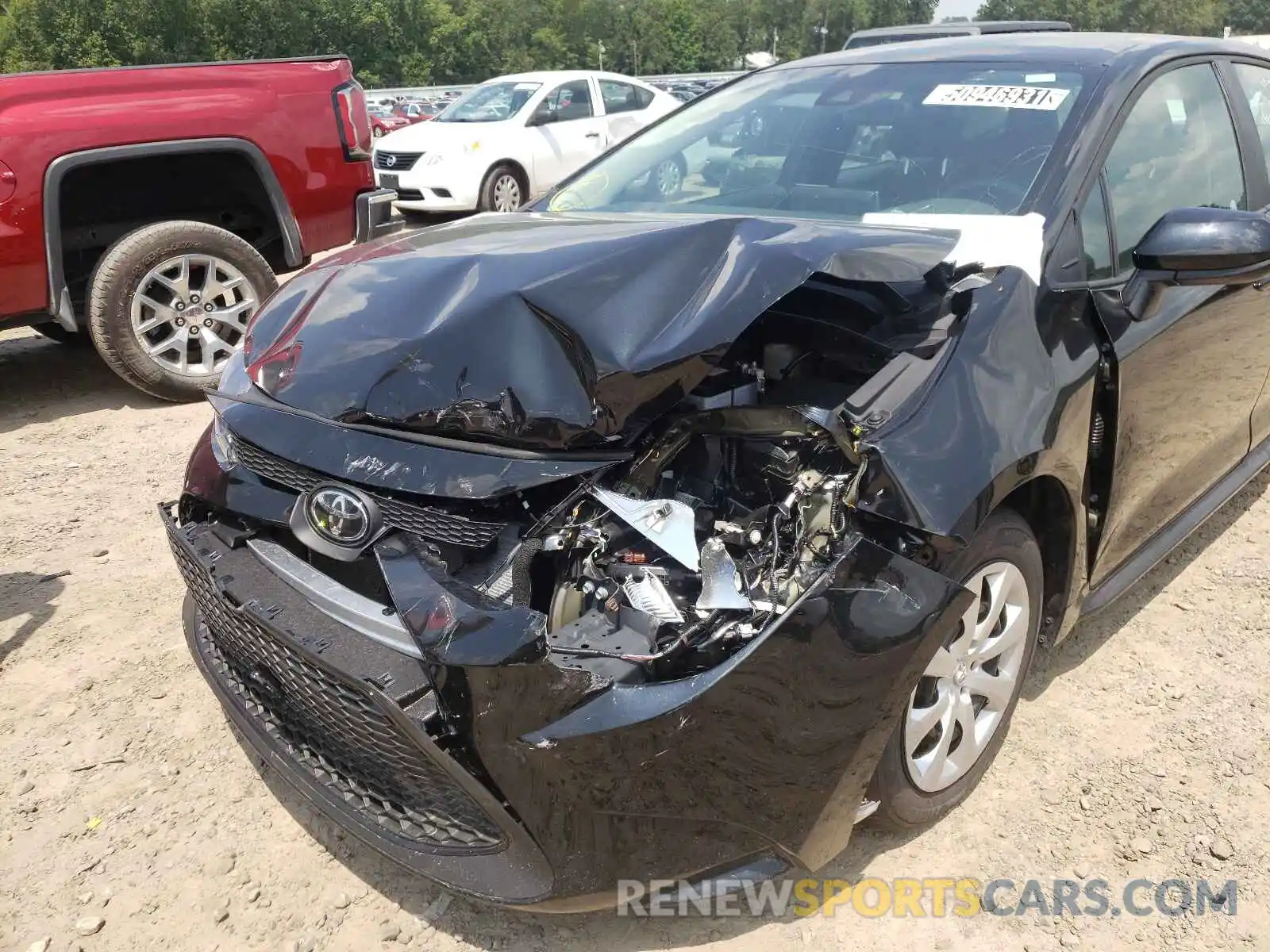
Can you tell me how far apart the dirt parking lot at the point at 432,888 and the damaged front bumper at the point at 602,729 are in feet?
1.16

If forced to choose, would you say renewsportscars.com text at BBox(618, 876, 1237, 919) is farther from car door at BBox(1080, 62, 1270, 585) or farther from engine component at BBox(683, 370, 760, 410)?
engine component at BBox(683, 370, 760, 410)

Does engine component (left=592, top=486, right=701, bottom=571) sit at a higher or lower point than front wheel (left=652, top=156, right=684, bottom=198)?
lower

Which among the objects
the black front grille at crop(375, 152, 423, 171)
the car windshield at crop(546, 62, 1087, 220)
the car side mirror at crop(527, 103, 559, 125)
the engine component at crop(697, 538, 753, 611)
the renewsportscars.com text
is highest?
the car windshield at crop(546, 62, 1087, 220)

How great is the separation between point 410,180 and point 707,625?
10041 mm

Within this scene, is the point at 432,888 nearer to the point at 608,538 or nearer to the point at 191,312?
the point at 608,538

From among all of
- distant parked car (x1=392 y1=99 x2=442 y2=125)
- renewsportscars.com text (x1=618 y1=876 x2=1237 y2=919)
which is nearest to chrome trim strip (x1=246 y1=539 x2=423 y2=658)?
renewsportscars.com text (x1=618 y1=876 x2=1237 y2=919)

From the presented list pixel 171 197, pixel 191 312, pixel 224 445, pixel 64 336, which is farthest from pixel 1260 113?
pixel 64 336

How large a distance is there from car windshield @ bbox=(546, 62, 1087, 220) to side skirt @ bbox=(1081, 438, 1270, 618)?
41.9 inches

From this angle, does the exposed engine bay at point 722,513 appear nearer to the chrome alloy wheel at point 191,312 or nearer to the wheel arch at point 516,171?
the chrome alloy wheel at point 191,312

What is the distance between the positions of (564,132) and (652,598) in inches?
403

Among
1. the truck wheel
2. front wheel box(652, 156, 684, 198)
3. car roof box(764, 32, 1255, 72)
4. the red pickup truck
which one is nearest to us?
car roof box(764, 32, 1255, 72)

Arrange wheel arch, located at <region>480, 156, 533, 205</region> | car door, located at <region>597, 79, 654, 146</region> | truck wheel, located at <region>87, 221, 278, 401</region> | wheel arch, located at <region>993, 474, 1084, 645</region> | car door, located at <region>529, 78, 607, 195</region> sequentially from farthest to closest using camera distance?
car door, located at <region>597, 79, 654, 146</region>
car door, located at <region>529, 78, 607, 195</region>
wheel arch, located at <region>480, 156, 533, 205</region>
truck wheel, located at <region>87, 221, 278, 401</region>
wheel arch, located at <region>993, 474, 1084, 645</region>

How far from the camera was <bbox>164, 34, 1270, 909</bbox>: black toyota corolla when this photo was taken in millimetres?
1711

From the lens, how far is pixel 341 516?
6.32ft
